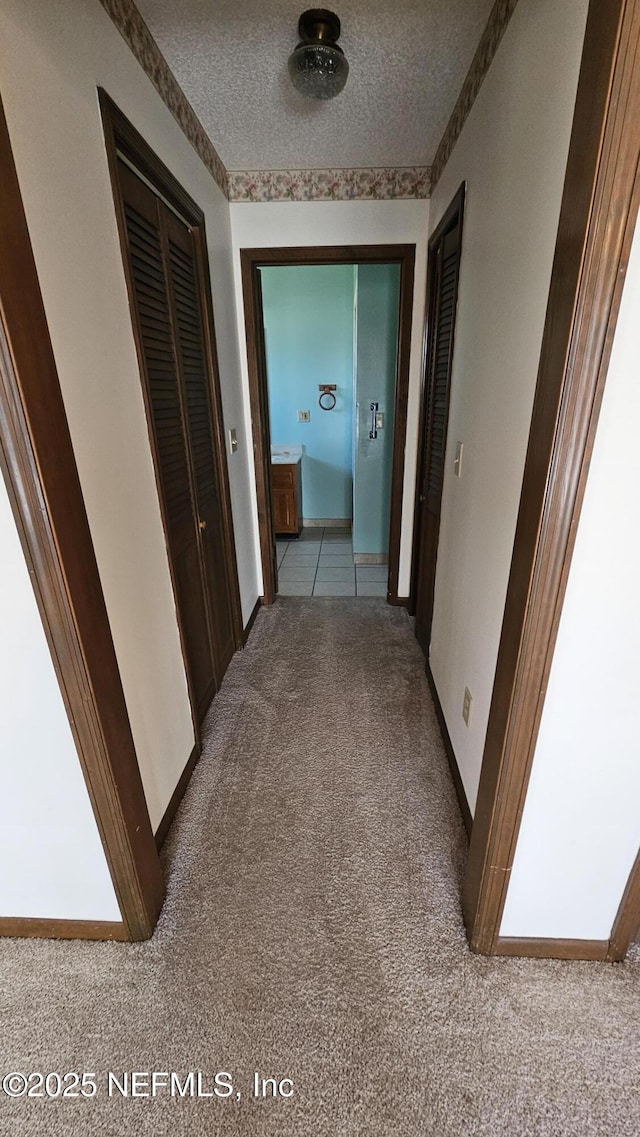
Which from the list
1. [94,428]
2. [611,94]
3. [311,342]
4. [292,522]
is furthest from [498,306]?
[311,342]

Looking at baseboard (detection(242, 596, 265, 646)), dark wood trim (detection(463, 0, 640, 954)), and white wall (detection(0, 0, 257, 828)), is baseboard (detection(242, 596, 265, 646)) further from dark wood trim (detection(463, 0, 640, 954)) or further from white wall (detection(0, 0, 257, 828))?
dark wood trim (detection(463, 0, 640, 954))

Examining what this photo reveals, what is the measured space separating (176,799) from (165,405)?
4.65 feet

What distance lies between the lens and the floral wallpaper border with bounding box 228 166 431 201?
237cm

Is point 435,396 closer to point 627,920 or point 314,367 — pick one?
point 627,920

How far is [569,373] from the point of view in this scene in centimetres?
76

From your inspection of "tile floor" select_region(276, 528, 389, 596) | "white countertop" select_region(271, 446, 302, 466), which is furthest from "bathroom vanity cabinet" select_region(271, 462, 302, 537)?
"tile floor" select_region(276, 528, 389, 596)

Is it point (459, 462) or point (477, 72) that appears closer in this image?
point (477, 72)

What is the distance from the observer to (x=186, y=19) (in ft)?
4.60

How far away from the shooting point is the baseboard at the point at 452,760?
1.57m

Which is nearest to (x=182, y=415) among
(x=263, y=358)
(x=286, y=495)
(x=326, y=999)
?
(x=263, y=358)

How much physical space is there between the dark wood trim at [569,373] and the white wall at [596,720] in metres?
0.03

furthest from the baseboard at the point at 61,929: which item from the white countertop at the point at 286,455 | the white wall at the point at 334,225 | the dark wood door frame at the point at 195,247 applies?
the white countertop at the point at 286,455

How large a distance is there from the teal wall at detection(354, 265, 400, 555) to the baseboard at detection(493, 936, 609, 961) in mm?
2853

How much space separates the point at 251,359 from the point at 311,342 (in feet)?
6.68
